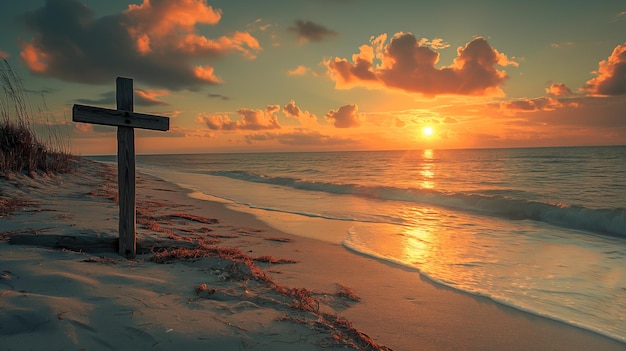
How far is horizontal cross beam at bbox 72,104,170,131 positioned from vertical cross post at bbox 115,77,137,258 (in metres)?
0.11

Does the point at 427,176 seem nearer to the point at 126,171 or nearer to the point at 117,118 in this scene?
the point at 126,171

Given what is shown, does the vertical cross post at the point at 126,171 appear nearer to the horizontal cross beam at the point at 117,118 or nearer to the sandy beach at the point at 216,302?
the horizontal cross beam at the point at 117,118

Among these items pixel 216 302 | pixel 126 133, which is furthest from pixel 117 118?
pixel 216 302

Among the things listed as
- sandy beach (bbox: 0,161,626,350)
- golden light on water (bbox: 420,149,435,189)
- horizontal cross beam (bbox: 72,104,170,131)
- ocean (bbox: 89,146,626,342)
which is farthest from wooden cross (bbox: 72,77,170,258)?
golden light on water (bbox: 420,149,435,189)

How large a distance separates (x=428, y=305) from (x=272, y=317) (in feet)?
7.14

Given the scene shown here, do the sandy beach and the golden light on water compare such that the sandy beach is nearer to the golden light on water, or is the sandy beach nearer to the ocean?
the ocean

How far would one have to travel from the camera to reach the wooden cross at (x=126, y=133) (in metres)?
4.26

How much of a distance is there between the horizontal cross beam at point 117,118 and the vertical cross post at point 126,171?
0.11 meters

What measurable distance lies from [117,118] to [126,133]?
24cm

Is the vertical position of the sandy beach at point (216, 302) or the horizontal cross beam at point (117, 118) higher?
the horizontal cross beam at point (117, 118)

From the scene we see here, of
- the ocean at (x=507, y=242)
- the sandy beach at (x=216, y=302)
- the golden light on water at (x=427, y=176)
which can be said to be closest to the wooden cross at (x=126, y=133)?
the sandy beach at (x=216, y=302)

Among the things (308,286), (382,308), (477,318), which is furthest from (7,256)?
(477,318)

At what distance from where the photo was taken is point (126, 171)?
453 cm

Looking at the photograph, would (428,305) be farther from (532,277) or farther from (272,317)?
(532,277)
